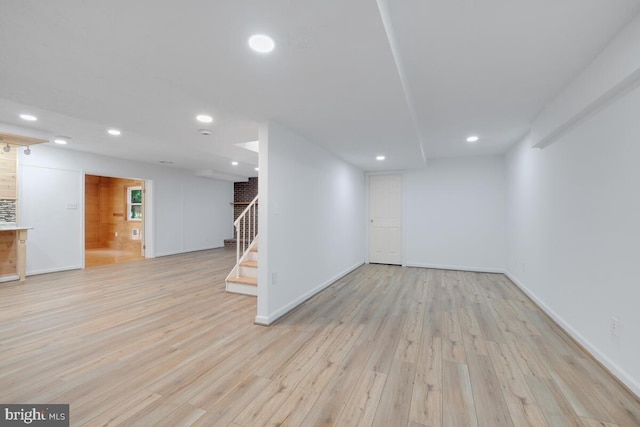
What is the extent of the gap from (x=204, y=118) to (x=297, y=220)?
1539 millimetres

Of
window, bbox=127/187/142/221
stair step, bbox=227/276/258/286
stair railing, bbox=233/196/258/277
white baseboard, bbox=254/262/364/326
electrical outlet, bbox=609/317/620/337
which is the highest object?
window, bbox=127/187/142/221

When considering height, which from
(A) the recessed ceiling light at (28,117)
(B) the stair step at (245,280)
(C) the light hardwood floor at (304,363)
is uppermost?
(A) the recessed ceiling light at (28,117)

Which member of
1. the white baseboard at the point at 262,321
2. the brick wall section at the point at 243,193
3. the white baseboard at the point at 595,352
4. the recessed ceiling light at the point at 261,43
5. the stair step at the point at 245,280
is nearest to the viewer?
the recessed ceiling light at the point at 261,43

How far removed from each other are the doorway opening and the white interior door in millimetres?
7087

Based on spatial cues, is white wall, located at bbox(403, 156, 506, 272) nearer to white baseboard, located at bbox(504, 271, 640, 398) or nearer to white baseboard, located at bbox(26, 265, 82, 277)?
white baseboard, located at bbox(504, 271, 640, 398)

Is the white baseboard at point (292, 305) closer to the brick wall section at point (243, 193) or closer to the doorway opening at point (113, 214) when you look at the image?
the brick wall section at point (243, 193)

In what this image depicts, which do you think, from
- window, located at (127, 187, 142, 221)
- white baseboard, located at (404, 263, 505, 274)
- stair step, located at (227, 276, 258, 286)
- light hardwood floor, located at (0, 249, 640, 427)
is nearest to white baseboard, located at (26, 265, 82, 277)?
light hardwood floor, located at (0, 249, 640, 427)

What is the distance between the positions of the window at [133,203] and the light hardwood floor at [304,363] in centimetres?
534

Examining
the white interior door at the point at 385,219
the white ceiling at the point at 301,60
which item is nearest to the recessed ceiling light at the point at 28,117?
the white ceiling at the point at 301,60

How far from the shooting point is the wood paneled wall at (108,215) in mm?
8695

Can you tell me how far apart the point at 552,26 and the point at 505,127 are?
2176 millimetres

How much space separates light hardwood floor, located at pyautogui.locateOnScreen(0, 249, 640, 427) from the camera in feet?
5.17

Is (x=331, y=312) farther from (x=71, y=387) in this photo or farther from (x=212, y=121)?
(x=212, y=121)

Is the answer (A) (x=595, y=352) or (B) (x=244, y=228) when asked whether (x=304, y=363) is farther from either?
(B) (x=244, y=228)
